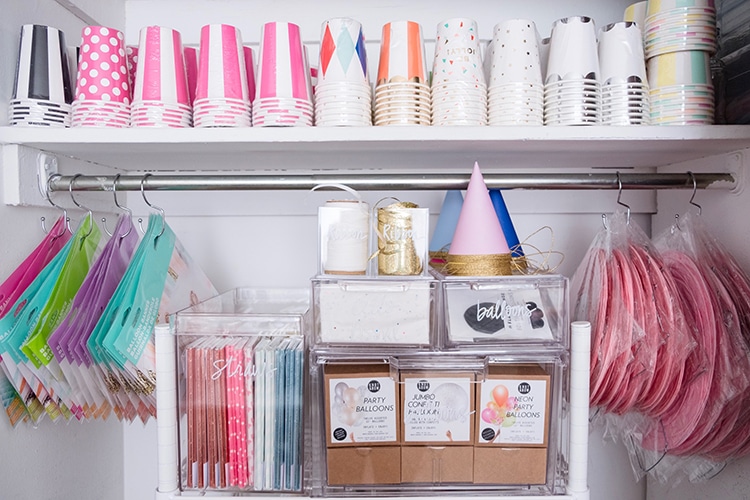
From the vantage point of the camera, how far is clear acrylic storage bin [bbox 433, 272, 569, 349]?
0.75 m

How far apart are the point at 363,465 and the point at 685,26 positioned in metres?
0.87

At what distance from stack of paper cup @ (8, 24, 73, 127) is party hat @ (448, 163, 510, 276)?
698 mm

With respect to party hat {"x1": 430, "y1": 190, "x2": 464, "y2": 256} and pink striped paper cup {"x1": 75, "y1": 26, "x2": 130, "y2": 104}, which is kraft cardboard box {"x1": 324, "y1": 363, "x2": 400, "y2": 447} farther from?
pink striped paper cup {"x1": 75, "y1": 26, "x2": 130, "y2": 104}

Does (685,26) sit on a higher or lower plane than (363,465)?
higher

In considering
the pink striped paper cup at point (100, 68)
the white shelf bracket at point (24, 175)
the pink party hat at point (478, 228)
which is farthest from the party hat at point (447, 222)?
the white shelf bracket at point (24, 175)

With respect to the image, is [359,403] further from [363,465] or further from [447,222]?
[447,222]

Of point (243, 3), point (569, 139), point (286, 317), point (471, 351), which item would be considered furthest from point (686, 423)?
point (243, 3)

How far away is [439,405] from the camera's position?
2.51 feet

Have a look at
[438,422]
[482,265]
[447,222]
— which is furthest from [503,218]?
[438,422]

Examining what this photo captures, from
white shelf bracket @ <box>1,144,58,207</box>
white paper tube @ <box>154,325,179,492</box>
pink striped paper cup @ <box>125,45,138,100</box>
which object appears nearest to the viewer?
white paper tube @ <box>154,325,179,492</box>

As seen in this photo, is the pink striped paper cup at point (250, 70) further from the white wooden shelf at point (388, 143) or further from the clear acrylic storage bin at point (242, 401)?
the clear acrylic storage bin at point (242, 401)

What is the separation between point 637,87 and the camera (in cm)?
82

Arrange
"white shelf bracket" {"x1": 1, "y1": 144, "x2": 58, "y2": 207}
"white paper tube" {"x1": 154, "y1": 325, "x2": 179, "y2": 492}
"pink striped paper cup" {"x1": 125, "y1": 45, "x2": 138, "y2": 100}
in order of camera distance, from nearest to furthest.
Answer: "white paper tube" {"x1": 154, "y1": 325, "x2": 179, "y2": 492} < "white shelf bracket" {"x1": 1, "y1": 144, "x2": 58, "y2": 207} < "pink striped paper cup" {"x1": 125, "y1": 45, "x2": 138, "y2": 100}

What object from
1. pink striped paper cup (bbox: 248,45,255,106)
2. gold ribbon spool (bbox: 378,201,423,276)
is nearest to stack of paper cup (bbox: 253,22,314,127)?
pink striped paper cup (bbox: 248,45,255,106)
